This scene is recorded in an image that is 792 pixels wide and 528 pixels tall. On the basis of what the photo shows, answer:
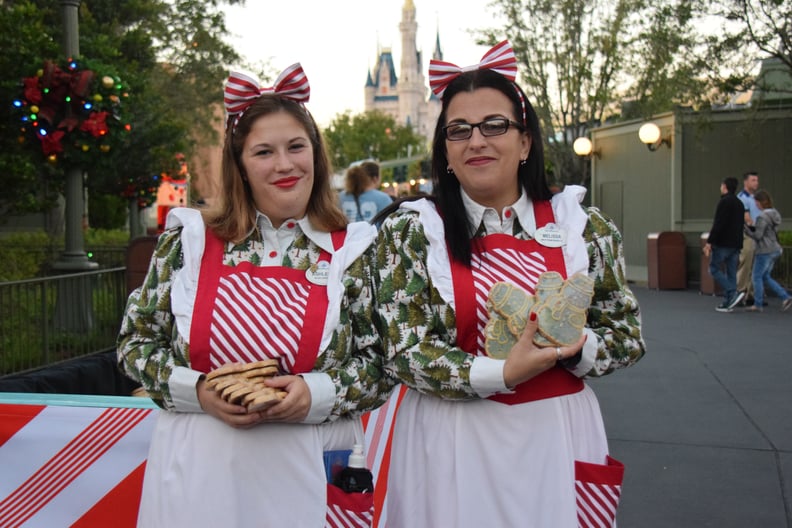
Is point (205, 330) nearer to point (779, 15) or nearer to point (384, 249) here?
point (384, 249)

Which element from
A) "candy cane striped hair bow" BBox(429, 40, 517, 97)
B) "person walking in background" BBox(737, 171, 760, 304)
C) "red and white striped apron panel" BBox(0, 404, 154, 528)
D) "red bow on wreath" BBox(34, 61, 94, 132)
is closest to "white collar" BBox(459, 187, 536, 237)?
"candy cane striped hair bow" BBox(429, 40, 517, 97)

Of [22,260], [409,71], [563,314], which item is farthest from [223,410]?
[409,71]

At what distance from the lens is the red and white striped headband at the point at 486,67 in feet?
8.79

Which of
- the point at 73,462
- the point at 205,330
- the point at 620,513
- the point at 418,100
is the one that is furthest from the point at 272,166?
the point at 418,100

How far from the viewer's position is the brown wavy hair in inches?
103

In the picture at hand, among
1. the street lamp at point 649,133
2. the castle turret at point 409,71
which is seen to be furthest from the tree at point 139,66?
the castle turret at point 409,71

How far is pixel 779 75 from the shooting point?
23266 millimetres

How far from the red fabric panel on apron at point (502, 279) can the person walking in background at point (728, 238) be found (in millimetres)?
12214

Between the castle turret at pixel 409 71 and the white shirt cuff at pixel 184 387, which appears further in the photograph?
the castle turret at pixel 409 71

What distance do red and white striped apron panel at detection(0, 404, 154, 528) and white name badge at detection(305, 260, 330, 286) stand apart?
1.39 metres

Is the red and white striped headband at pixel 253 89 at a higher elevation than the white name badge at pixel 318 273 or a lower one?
higher

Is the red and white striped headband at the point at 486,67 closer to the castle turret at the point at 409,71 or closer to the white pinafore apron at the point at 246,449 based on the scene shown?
the white pinafore apron at the point at 246,449

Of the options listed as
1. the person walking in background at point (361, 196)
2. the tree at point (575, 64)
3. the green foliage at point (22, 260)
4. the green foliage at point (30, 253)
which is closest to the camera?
the person walking in background at point (361, 196)

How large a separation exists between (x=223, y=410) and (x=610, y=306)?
115cm
